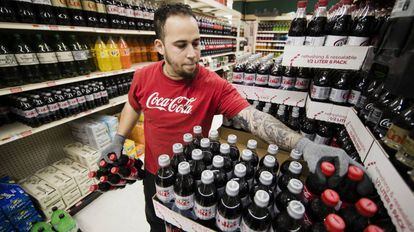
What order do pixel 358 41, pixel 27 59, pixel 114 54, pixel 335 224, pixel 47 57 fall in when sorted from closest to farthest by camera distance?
1. pixel 335 224
2. pixel 358 41
3. pixel 27 59
4. pixel 47 57
5. pixel 114 54

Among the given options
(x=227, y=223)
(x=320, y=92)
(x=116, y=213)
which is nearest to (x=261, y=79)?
(x=320, y=92)

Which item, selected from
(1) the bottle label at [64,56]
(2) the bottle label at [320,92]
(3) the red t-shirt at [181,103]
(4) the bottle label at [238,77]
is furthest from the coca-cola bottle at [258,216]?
(1) the bottle label at [64,56]

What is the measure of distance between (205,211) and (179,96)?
0.74m

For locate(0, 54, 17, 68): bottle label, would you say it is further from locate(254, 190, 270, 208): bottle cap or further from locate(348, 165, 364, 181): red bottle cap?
locate(348, 165, 364, 181): red bottle cap

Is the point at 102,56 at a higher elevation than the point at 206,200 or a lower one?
higher

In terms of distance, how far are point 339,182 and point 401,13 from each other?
67cm

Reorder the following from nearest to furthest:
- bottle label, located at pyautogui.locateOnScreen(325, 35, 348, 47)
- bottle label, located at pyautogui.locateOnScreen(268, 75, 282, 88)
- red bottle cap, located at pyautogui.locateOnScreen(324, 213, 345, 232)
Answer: red bottle cap, located at pyautogui.locateOnScreen(324, 213, 345, 232) < bottle label, located at pyautogui.locateOnScreen(325, 35, 348, 47) < bottle label, located at pyautogui.locateOnScreen(268, 75, 282, 88)

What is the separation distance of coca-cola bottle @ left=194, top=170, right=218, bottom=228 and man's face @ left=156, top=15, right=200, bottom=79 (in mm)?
726

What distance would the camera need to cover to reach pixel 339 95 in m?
1.10

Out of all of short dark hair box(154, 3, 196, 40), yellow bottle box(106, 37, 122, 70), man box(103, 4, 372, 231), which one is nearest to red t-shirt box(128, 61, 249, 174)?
man box(103, 4, 372, 231)

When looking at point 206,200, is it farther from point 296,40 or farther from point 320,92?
point 296,40

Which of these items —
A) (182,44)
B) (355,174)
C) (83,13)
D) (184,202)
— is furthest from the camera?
(83,13)

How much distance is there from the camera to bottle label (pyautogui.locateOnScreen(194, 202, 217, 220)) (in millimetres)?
659

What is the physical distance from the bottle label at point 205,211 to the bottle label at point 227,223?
0.11 ft
